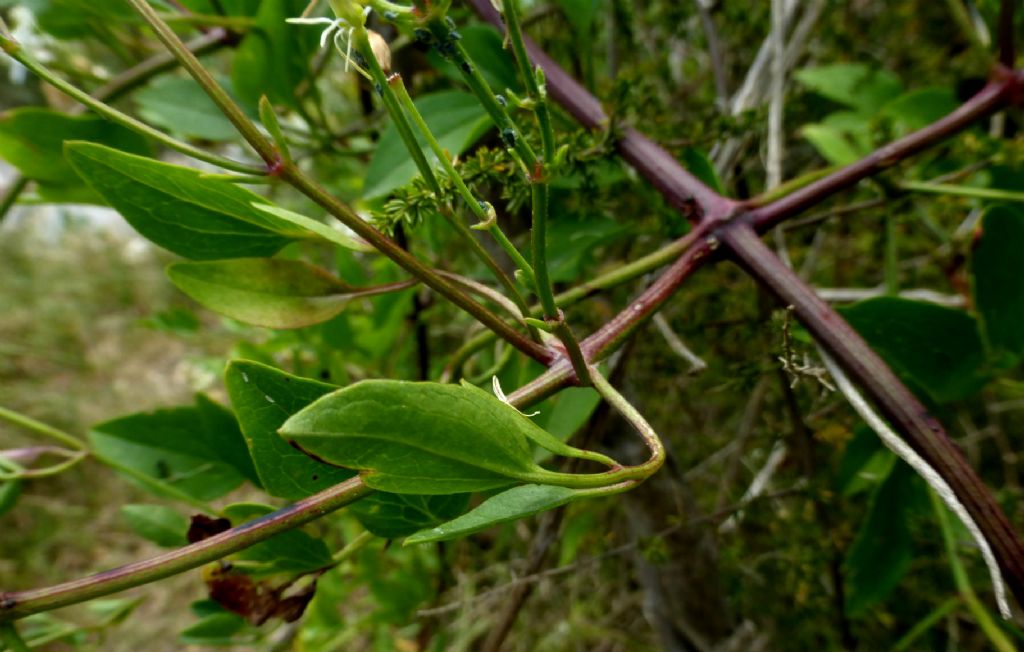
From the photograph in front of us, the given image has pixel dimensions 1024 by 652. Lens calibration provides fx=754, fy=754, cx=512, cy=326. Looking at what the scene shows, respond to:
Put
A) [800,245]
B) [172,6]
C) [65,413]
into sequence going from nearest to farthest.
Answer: [172,6]
[800,245]
[65,413]

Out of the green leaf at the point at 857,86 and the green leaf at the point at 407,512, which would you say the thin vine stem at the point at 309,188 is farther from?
the green leaf at the point at 857,86

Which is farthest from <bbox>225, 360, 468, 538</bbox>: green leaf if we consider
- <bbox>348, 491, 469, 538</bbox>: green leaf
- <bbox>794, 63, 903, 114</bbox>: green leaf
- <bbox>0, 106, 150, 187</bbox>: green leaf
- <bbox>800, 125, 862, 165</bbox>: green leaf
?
<bbox>794, 63, 903, 114</bbox>: green leaf

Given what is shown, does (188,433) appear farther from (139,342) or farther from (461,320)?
(139,342)

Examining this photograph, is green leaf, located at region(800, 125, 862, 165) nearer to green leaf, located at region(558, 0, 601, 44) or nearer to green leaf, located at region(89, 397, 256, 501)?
green leaf, located at region(558, 0, 601, 44)

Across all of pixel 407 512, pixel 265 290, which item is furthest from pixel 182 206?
pixel 407 512

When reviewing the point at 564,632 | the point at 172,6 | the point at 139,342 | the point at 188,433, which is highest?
the point at 139,342

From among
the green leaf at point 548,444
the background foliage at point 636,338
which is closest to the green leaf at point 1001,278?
the background foliage at point 636,338

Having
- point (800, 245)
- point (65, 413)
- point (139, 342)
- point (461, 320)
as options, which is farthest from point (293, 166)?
point (139, 342)
